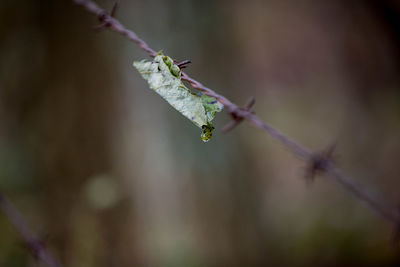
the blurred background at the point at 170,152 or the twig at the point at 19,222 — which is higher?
the blurred background at the point at 170,152

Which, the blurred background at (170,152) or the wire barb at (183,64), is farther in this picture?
the blurred background at (170,152)

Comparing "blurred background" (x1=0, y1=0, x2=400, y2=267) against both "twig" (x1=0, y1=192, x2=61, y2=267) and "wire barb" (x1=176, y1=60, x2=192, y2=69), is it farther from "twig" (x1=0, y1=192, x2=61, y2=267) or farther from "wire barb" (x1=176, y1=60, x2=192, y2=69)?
"wire barb" (x1=176, y1=60, x2=192, y2=69)

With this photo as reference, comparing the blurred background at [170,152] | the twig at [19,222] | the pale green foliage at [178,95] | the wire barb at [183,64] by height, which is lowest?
the twig at [19,222]

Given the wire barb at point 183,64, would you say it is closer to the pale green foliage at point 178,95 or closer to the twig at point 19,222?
the pale green foliage at point 178,95

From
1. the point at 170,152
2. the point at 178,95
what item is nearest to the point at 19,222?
the point at 170,152

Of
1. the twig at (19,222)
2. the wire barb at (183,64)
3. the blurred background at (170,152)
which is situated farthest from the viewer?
the blurred background at (170,152)

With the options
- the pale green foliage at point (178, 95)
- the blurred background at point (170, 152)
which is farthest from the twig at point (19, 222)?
the pale green foliage at point (178, 95)

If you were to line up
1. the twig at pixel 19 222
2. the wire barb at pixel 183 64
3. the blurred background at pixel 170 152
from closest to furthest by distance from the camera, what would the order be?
the wire barb at pixel 183 64 < the twig at pixel 19 222 < the blurred background at pixel 170 152

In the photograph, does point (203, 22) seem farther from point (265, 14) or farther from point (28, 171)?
point (28, 171)
